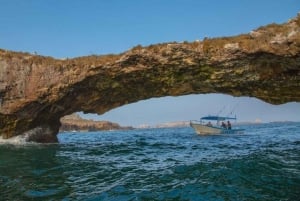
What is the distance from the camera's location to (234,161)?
15.7m

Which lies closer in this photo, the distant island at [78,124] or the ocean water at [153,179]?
the ocean water at [153,179]

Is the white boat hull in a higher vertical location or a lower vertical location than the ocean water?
higher

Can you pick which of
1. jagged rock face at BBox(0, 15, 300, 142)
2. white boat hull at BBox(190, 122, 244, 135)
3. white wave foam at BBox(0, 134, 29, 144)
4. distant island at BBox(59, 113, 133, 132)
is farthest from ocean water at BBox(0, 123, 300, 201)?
distant island at BBox(59, 113, 133, 132)

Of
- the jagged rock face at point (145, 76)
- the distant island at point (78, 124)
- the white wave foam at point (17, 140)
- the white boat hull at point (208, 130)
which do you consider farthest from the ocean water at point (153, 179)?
the distant island at point (78, 124)

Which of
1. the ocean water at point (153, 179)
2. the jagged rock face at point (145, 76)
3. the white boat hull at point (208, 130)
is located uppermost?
the jagged rock face at point (145, 76)

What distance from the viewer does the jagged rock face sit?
1902cm

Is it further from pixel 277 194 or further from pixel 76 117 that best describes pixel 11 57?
pixel 76 117

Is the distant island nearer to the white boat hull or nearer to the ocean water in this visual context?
the white boat hull

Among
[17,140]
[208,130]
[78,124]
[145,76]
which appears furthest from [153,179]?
[78,124]

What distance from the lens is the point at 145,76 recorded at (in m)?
23.7

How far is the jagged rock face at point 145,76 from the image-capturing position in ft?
62.4

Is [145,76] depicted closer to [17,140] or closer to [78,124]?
[17,140]

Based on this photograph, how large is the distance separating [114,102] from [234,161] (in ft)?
51.8

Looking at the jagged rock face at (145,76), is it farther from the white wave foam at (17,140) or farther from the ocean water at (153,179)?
the ocean water at (153,179)
